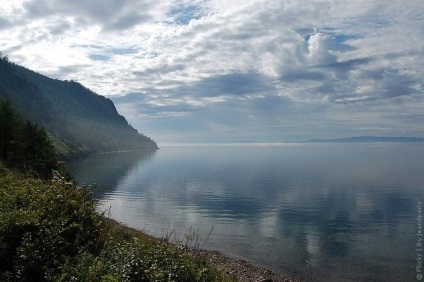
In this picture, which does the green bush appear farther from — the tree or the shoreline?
the tree

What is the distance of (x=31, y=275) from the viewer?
528 inches

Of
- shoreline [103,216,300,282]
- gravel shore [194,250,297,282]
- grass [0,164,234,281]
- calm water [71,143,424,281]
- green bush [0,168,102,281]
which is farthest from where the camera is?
calm water [71,143,424,281]

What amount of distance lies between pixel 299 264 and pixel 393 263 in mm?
10969

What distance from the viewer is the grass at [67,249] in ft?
42.9

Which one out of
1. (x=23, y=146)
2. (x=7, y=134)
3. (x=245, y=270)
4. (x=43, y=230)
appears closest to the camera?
(x=43, y=230)

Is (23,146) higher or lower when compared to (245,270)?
higher

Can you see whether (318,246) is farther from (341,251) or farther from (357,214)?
(357,214)

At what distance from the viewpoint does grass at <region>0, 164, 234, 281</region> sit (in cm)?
1307

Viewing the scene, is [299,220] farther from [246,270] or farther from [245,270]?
[245,270]

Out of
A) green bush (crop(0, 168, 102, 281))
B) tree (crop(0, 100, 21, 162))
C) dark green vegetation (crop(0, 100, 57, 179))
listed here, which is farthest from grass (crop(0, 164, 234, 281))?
tree (crop(0, 100, 21, 162))

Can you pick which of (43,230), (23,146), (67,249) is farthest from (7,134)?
(67,249)

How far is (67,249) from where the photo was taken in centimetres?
1478

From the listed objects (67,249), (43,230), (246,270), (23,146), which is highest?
(23,146)

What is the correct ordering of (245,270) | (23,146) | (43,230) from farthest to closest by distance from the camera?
(23,146) → (245,270) → (43,230)
